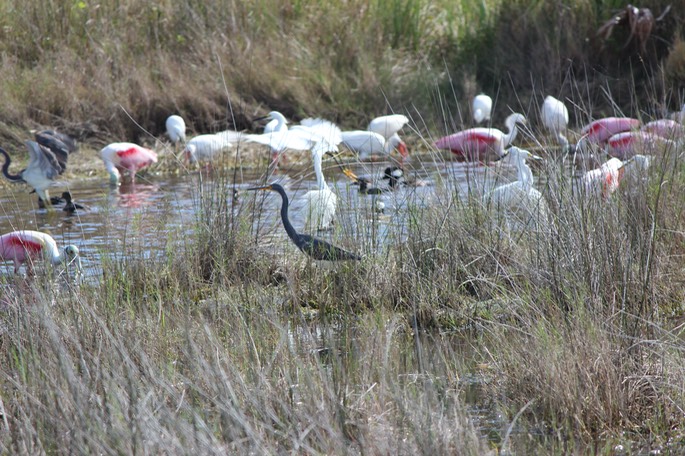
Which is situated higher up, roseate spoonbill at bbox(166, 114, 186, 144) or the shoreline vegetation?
roseate spoonbill at bbox(166, 114, 186, 144)

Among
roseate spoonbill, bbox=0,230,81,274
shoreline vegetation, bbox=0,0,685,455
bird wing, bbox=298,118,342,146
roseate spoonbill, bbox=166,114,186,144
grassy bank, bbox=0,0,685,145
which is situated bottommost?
shoreline vegetation, bbox=0,0,685,455

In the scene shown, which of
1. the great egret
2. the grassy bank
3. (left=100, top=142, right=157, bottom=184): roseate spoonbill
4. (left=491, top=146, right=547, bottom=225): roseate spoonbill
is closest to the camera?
(left=491, top=146, right=547, bottom=225): roseate spoonbill

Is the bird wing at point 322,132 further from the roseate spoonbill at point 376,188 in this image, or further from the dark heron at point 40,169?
the dark heron at point 40,169

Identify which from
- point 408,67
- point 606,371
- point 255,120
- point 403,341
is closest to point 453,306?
point 403,341

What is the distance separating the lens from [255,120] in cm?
1127

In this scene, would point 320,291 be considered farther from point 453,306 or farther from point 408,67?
point 408,67

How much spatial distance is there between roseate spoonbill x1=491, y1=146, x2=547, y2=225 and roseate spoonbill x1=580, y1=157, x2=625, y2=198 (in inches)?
8.1

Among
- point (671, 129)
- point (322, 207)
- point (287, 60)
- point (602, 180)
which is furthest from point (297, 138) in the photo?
point (602, 180)

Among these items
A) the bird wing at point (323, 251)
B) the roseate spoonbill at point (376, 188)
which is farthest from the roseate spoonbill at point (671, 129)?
the bird wing at point (323, 251)

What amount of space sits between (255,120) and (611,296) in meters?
7.93

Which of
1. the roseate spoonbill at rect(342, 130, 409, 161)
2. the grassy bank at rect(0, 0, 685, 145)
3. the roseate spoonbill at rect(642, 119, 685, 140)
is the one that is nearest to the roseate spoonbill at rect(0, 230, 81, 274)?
the roseate spoonbill at rect(642, 119, 685, 140)

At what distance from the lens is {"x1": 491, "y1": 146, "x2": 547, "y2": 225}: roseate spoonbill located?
4.27 meters

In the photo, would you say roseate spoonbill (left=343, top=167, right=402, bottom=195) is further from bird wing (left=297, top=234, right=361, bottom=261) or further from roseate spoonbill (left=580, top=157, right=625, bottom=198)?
roseate spoonbill (left=580, top=157, right=625, bottom=198)

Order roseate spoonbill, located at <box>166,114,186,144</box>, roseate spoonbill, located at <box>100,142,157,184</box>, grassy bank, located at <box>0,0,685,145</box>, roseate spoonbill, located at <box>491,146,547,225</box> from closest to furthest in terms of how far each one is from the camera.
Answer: roseate spoonbill, located at <box>491,146,547,225</box>, roseate spoonbill, located at <box>100,142,157,184</box>, roseate spoonbill, located at <box>166,114,186,144</box>, grassy bank, located at <box>0,0,685,145</box>
